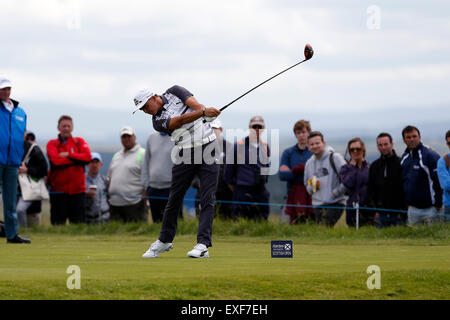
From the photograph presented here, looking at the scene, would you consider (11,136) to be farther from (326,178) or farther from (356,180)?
(356,180)

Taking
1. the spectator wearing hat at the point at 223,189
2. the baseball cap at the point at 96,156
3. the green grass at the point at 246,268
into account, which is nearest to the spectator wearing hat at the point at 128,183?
the baseball cap at the point at 96,156

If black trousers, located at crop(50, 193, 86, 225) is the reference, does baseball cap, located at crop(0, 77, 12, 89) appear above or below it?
above

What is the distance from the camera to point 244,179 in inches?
594

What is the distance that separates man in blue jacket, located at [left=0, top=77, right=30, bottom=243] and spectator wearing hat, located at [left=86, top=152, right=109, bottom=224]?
4307mm

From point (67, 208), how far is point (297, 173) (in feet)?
15.6

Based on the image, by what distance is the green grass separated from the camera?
7000 mm

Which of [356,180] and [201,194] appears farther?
[356,180]

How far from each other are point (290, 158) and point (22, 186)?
5.47 m

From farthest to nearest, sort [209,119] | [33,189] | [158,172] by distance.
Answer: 1. [33,189]
2. [158,172]
3. [209,119]

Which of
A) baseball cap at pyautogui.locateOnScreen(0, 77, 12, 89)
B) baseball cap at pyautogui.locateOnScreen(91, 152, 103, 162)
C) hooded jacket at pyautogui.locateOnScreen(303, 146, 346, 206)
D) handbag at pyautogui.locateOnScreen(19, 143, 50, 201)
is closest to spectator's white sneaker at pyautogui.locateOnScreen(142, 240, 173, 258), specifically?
baseball cap at pyautogui.locateOnScreen(0, 77, 12, 89)

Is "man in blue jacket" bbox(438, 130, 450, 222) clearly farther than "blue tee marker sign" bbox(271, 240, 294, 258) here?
Yes

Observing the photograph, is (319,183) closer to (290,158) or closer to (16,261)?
(290,158)

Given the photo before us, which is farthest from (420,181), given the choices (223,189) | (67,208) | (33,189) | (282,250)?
(33,189)

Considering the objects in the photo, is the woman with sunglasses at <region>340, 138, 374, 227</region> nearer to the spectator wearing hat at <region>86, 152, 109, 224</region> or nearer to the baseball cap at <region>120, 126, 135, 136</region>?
the baseball cap at <region>120, 126, 135, 136</region>
